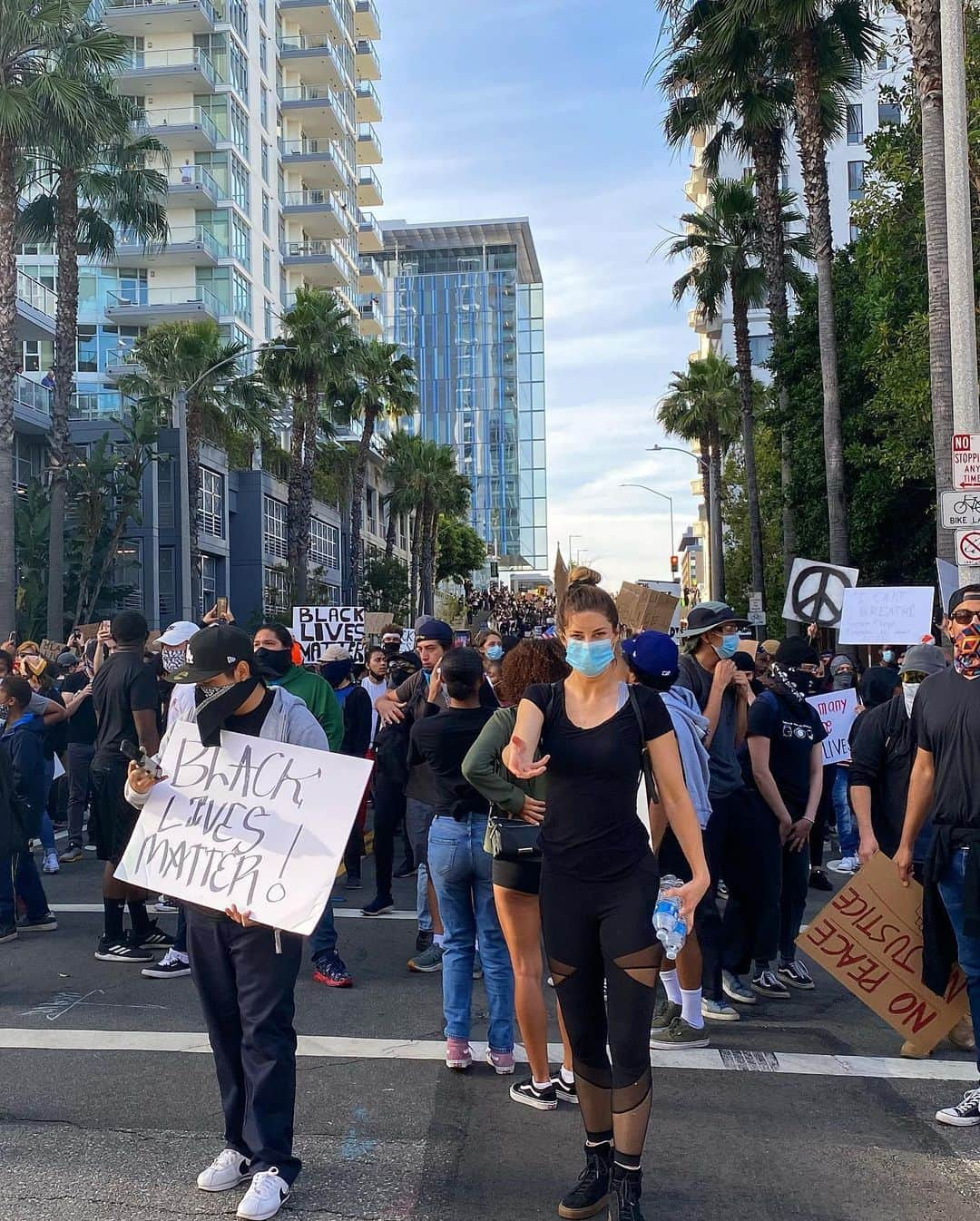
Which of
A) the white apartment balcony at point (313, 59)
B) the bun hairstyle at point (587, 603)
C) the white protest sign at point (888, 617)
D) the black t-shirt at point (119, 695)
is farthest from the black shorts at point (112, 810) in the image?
the white apartment balcony at point (313, 59)

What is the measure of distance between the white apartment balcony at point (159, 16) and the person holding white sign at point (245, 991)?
5294 cm

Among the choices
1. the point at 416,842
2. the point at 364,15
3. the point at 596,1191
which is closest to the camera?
the point at 596,1191

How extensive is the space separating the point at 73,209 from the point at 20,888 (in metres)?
20.4

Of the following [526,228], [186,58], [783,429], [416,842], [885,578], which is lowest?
[416,842]

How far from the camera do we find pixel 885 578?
1086 inches

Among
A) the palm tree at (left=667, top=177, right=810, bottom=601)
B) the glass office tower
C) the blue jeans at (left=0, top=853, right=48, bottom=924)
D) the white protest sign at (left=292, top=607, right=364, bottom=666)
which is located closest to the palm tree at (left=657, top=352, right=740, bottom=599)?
the palm tree at (left=667, top=177, right=810, bottom=601)

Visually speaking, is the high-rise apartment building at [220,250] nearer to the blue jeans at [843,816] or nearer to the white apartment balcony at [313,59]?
the white apartment balcony at [313,59]

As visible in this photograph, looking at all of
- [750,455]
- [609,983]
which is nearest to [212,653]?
[609,983]

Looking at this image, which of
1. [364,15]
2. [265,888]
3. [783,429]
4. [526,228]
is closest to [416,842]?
[265,888]

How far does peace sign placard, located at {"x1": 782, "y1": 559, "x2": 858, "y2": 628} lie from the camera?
460 inches

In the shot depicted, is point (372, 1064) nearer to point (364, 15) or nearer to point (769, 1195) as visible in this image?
point (769, 1195)

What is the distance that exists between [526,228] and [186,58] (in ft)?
410

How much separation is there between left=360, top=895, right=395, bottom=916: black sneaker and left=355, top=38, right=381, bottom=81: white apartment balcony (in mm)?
74331

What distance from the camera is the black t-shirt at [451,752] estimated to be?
5.54 m
